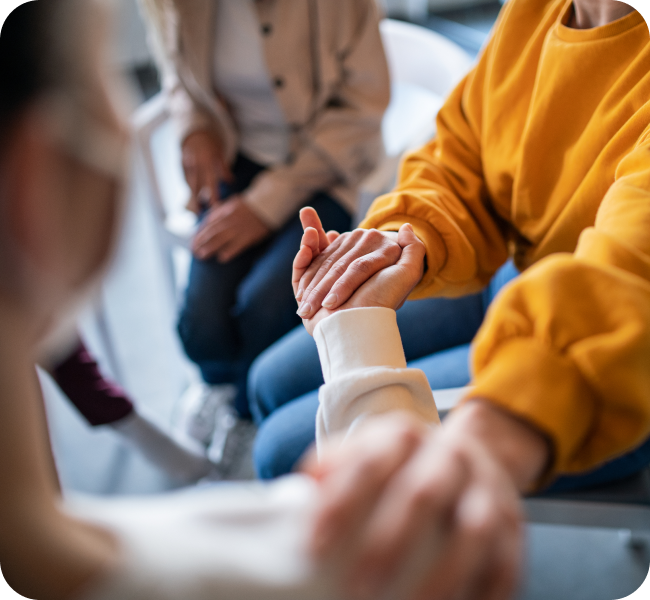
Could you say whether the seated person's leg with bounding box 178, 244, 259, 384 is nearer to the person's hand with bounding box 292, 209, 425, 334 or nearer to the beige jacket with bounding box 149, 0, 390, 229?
the beige jacket with bounding box 149, 0, 390, 229

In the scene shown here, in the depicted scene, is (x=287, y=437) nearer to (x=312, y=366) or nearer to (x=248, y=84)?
(x=312, y=366)

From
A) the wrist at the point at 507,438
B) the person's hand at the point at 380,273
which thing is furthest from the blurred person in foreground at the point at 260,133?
the wrist at the point at 507,438

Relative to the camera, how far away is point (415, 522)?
25 cm

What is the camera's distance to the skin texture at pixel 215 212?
108cm

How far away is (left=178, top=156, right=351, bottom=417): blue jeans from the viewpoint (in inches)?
40.1

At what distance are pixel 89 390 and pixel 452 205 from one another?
76cm

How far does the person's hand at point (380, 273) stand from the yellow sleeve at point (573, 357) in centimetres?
17

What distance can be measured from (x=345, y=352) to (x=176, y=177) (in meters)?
1.90

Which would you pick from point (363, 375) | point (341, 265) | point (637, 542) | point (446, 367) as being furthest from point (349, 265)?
point (637, 542)

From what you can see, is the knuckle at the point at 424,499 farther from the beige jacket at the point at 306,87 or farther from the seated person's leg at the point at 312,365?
the beige jacket at the point at 306,87

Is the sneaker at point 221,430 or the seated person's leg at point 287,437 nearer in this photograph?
the seated person's leg at point 287,437

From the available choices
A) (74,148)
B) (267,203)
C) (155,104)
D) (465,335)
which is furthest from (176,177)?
(74,148)

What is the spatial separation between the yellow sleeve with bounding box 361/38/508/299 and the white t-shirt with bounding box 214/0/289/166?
1.55 feet

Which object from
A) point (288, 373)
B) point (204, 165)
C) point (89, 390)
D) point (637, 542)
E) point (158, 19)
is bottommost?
point (637, 542)
